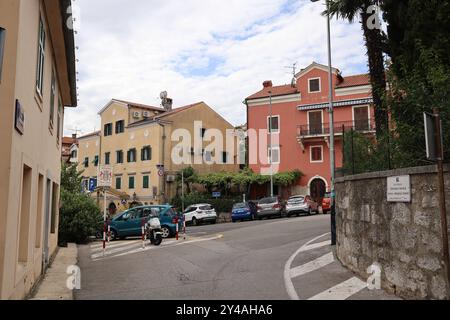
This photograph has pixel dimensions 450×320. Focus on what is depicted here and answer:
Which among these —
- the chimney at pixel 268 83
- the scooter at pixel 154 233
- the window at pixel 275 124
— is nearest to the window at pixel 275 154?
the window at pixel 275 124

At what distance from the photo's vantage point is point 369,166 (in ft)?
33.3

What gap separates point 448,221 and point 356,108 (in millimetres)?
34712

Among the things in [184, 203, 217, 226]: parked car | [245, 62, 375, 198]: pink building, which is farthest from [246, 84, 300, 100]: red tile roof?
[184, 203, 217, 226]: parked car

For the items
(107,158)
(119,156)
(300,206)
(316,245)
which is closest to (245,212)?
(300,206)

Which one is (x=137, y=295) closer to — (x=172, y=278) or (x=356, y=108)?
(x=172, y=278)

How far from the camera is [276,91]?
1769 inches

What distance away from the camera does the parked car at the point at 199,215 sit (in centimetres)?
3322

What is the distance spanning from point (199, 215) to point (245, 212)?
134 inches

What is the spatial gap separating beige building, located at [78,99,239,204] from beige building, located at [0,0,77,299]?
2935cm

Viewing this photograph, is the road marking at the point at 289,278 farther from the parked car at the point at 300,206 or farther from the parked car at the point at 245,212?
the parked car at the point at 245,212

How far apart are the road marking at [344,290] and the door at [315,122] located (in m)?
33.1

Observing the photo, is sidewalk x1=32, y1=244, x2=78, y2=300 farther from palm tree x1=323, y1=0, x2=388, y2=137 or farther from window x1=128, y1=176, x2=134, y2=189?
window x1=128, y1=176, x2=134, y2=189

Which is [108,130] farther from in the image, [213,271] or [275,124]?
[213,271]
